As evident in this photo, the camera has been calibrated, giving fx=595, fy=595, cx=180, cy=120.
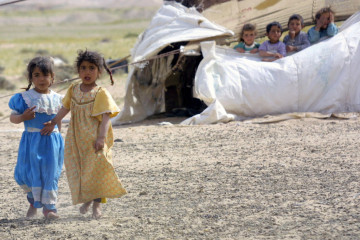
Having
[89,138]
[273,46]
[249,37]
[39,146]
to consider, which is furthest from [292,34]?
[39,146]

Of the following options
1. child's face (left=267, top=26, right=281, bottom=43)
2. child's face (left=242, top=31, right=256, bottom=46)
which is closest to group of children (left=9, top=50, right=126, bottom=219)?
child's face (left=267, top=26, right=281, bottom=43)

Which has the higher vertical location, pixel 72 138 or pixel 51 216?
pixel 72 138

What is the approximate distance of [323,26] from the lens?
9031 millimetres

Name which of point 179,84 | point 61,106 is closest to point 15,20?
point 179,84

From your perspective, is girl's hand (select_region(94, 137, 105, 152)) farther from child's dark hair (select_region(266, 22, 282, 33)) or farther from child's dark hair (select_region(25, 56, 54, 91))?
child's dark hair (select_region(266, 22, 282, 33))

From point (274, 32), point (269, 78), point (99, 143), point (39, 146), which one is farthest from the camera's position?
point (274, 32)

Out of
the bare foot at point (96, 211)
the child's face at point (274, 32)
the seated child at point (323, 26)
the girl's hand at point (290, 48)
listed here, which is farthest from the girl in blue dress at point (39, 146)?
the seated child at point (323, 26)

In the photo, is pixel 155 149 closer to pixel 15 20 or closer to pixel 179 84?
pixel 179 84

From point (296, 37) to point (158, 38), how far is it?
2114 millimetres

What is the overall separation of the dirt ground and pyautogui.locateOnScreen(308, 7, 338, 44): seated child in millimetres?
1719

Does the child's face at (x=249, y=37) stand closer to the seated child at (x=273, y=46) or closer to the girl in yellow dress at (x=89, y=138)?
the seated child at (x=273, y=46)

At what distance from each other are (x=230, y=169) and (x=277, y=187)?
87cm

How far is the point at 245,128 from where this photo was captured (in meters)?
7.81

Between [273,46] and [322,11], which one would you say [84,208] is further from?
[322,11]
